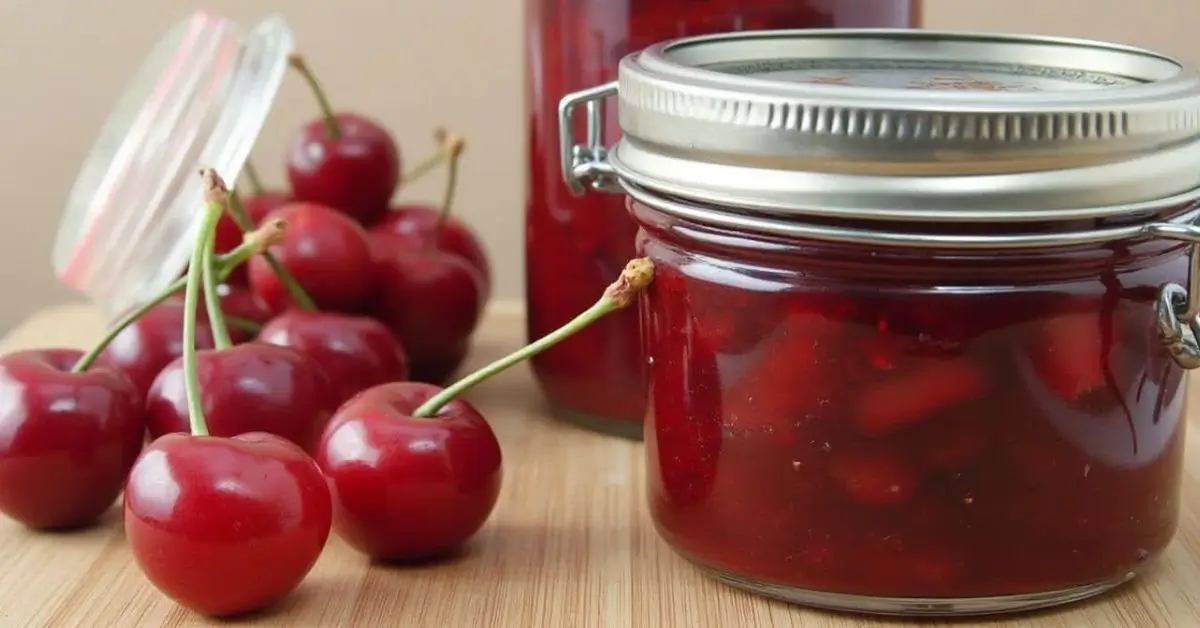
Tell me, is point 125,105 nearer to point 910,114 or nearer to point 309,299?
point 309,299

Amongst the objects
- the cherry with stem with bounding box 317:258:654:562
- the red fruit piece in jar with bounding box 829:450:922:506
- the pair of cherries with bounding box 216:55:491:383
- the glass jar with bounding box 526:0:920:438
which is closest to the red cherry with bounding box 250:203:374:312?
the pair of cherries with bounding box 216:55:491:383

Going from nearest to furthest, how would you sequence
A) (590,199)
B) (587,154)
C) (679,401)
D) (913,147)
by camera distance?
1. (913,147)
2. (679,401)
3. (587,154)
4. (590,199)

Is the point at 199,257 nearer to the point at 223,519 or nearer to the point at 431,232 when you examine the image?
the point at 223,519

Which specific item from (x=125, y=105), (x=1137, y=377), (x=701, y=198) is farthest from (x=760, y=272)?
(x=125, y=105)

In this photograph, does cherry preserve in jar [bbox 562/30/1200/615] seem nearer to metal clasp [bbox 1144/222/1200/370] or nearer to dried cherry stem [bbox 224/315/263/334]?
metal clasp [bbox 1144/222/1200/370]

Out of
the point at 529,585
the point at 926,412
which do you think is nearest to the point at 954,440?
the point at 926,412

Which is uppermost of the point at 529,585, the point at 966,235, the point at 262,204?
the point at 966,235
